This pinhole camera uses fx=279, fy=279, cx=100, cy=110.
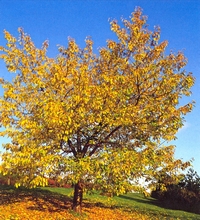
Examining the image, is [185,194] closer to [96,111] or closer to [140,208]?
[140,208]

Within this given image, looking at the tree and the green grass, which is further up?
the tree

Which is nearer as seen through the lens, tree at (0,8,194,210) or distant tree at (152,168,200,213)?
tree at (0,8,194,210)

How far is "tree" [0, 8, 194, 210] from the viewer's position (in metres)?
13.5

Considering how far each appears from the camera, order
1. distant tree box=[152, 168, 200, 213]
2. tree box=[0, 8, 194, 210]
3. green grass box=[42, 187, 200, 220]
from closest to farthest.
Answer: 1. tree box=[0, 8, 194, 210]
2. green grass box=[42, 187, 200, 220]
3. distant tree box=[152, 168, 200, 213]

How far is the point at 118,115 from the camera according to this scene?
14016mm

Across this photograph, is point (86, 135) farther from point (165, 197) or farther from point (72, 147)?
point (165, 197)

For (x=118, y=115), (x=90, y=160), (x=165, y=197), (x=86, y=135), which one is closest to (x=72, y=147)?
(x=86, y=135)

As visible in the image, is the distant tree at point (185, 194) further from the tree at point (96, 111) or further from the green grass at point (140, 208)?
the tree at point (96, 111)

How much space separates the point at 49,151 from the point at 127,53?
7.41 metres

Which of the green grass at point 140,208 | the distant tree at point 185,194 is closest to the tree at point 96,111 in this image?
the green grass at point 140,208

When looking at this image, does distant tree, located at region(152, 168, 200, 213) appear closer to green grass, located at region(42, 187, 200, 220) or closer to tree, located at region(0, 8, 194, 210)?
green grass, located at region(42, 187, 200, 220)

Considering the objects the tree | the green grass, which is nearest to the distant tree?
the green grass

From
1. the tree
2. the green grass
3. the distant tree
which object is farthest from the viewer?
the distant tree

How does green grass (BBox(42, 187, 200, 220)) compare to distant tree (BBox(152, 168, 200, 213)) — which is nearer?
green grass (BBox(42, 187, 200, 220))
